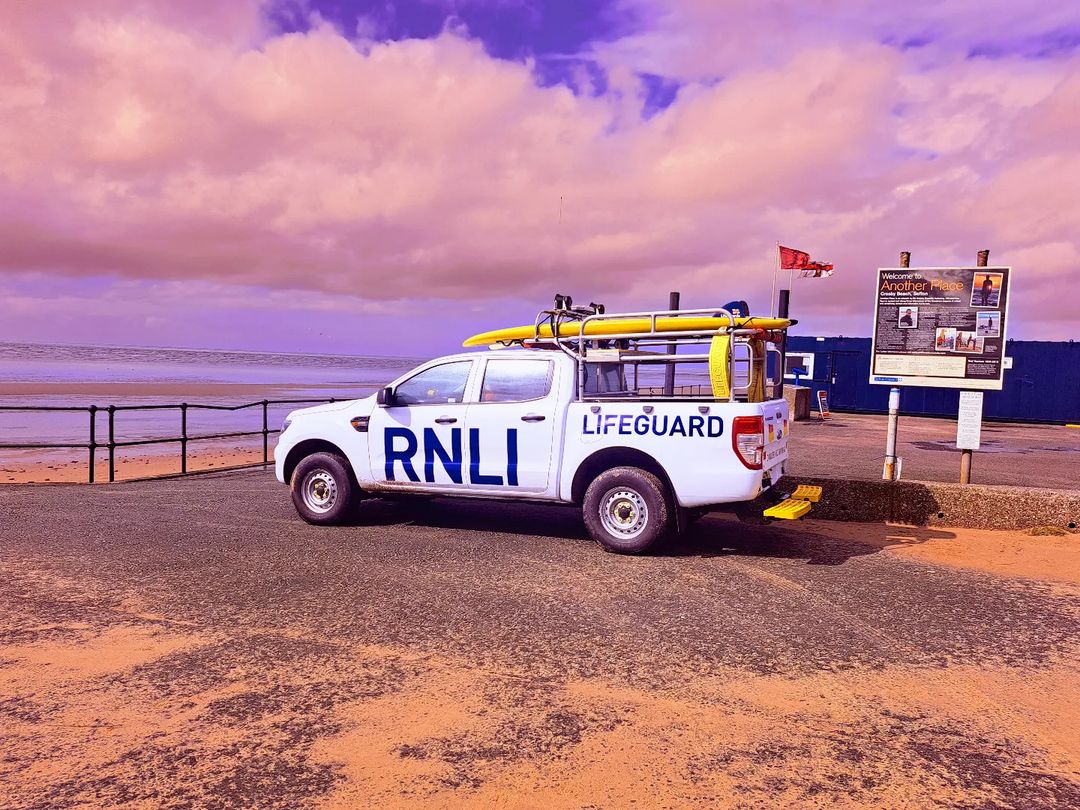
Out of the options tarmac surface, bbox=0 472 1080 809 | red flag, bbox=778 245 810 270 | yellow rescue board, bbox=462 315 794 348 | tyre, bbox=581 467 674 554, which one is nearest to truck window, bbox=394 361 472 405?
yellow rescue board, bbox=462 315 794 348

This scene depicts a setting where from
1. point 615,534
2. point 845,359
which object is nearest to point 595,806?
point 615,534

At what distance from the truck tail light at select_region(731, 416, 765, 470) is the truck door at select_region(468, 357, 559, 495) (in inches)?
68.6

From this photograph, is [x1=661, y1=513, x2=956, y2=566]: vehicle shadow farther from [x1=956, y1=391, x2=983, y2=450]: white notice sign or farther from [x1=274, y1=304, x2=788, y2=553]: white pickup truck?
[x1=956, y1=391, x2=983, y2=450]: white notice sign

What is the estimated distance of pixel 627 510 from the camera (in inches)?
280

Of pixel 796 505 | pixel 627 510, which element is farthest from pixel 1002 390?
pixel 627 510

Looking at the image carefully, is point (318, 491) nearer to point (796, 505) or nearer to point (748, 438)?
point (748, 438)

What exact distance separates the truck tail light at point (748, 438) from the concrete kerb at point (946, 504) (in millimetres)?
2611

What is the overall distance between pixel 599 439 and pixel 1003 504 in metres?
4.74

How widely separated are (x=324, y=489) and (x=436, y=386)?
1755 mm

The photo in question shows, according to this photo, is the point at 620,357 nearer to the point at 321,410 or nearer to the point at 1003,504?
the point at 321,410

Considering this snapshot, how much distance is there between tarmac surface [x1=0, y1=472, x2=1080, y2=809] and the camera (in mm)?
3086

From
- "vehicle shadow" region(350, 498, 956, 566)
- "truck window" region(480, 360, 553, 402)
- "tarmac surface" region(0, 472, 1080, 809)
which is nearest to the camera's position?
"tarmac surface" region(0, 472, 1080, 809)

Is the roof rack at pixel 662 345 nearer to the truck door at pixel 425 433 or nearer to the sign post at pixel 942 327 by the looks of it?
the truck door at pixel 425 433

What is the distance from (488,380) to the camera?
25.5 ft
